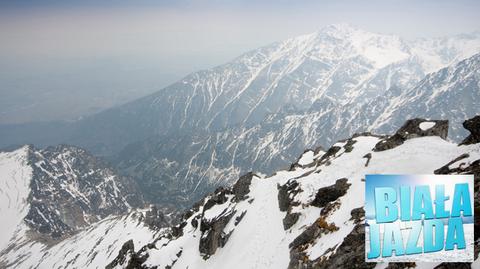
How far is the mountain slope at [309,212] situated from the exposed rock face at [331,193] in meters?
0.13

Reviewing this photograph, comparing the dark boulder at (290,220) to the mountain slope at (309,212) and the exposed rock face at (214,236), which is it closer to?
the mountain slope at (309,212)

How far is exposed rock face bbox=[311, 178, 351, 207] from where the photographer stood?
Result: 1834 inches

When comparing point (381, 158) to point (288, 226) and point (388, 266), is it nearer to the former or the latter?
point (288, 226)

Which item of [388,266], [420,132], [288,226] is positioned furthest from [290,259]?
[420,132]

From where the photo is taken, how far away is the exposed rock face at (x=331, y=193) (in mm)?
46594

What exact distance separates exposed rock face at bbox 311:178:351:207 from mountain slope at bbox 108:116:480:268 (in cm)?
13

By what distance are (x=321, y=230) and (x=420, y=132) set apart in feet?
80.8

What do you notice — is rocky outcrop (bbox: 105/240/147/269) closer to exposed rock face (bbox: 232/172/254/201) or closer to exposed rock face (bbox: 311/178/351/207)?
exposed rock face (bbox: 232/172/254/201)

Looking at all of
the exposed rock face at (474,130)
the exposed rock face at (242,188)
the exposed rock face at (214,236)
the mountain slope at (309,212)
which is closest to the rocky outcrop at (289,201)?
the mountain slope at (309,212)

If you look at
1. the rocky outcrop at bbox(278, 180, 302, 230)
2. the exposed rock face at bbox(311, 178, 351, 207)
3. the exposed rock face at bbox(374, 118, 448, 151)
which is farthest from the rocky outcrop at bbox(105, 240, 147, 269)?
the exposed rock face at bbox(374, 118, 448, 151)

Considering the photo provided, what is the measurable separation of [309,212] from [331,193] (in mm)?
4283

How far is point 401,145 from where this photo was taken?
167ft

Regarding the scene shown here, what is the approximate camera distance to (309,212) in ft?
162

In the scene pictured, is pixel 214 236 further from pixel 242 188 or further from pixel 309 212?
pixel 309 212
